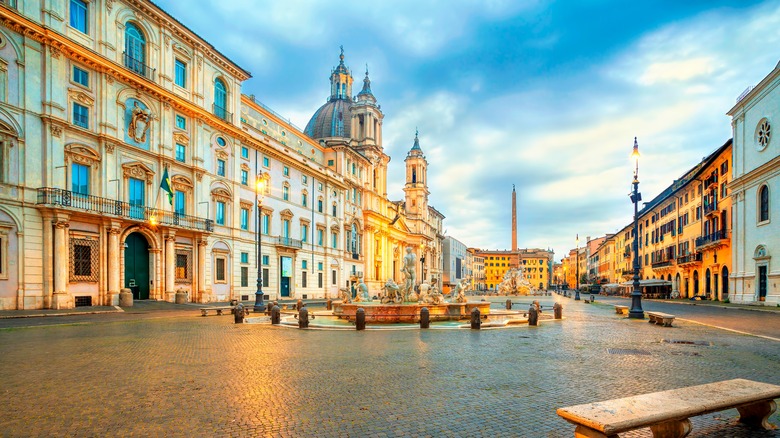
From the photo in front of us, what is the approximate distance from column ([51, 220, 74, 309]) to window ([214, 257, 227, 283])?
42.1 feet

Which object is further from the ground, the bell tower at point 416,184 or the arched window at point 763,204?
the bell tower at point 416,184

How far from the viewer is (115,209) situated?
28.8 m

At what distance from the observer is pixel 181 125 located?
35.0m

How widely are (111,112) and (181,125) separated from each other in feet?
20.5

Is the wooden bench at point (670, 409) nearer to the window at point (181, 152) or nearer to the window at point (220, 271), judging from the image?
the window at point (181, 152)

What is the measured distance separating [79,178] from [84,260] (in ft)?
15.4

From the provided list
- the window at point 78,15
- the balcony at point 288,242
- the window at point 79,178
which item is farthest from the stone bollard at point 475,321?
the balcony at point 288,242

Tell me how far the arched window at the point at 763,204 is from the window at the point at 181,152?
4195 cm

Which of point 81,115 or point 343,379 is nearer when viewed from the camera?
point 343,379

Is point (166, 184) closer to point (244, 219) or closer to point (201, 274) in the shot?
point (201, 274)

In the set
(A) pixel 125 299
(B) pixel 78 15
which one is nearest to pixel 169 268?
(A) pixel 125 299

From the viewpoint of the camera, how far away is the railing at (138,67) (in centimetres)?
3053

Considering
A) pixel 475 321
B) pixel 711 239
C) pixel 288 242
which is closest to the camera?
pixel 475 321

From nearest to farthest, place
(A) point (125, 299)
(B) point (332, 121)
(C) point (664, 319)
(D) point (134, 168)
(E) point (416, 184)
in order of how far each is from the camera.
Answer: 1. (C) point (664, 319)
2. (A) point (125, 299)
3. (D) point (134, 168)
4. (B) point (332, 121)
5. (E) point (416, 184)
